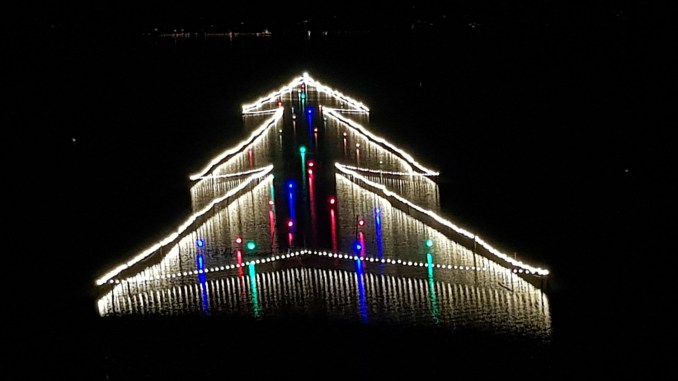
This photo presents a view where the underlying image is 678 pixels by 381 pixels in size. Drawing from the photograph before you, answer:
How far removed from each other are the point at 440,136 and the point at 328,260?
785 cm

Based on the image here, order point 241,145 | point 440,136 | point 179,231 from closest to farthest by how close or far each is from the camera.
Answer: point 179,231 < point 241,145 < point 440,136

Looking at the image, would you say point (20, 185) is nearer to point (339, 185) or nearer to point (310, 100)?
point (339, 185)

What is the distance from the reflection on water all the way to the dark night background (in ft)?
1.14

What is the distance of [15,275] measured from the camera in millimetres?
13648

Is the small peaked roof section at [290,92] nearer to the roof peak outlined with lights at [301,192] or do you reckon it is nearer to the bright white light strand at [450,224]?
the roof peak outlined with lights at [301,192]

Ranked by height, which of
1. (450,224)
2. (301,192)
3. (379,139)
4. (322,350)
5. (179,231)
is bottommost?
(322,350)

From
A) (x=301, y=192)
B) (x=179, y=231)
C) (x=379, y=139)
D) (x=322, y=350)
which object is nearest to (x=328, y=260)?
(x=179, y=231)

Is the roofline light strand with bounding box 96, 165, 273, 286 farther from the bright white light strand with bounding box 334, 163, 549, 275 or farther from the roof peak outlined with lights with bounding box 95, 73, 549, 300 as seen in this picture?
the bright white light strand with bounding box 334, 163, 549, 275

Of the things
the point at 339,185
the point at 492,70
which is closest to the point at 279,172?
the point at 339,185

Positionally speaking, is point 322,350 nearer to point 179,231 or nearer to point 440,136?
point 179,231

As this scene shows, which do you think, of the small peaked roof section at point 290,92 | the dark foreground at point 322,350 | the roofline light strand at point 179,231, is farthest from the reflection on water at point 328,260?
the small peaked roof section at point 290,92

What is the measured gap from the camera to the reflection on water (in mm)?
12047

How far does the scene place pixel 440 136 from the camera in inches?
826

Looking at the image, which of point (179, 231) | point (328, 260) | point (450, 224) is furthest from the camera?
point (179, 231)
